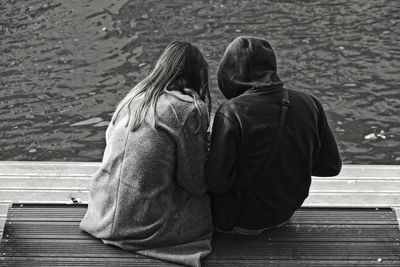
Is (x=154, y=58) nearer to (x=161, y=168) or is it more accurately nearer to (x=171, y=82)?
(x=171, y=82)

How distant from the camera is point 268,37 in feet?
28.4

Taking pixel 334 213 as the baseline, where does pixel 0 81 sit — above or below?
below

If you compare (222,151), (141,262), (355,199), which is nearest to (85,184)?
(141,262)

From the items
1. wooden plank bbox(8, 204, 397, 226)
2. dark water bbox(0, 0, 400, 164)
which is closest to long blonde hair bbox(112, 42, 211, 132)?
wooden plank bbox(8, 204, 397, 226)

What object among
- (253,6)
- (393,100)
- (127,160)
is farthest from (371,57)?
(127,160)

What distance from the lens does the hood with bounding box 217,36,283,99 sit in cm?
346

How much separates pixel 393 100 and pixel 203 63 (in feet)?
14.1

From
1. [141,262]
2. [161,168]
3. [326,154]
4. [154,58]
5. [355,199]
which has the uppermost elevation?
[161,168]

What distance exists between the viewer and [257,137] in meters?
3.49

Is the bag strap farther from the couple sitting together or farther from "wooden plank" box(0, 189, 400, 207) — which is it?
"wooden plank" box(0, 189, 400, 207)

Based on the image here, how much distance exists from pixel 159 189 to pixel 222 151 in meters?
0.37

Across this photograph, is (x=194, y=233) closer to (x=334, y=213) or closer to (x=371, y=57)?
(x=334, y=213)

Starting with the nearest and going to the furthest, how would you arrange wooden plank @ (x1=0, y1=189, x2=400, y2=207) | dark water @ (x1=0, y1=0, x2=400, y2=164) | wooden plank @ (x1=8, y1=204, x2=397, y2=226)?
wooden plank @ (x1=8, y1=204, x2=397, y2=226)
wooden plank @ (x1=0, y1=189, x2=400, y2=207)
dark water @ (x1=0, y1=0, x2=400, y2=164)

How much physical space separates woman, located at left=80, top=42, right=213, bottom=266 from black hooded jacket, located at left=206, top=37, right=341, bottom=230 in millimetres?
112
